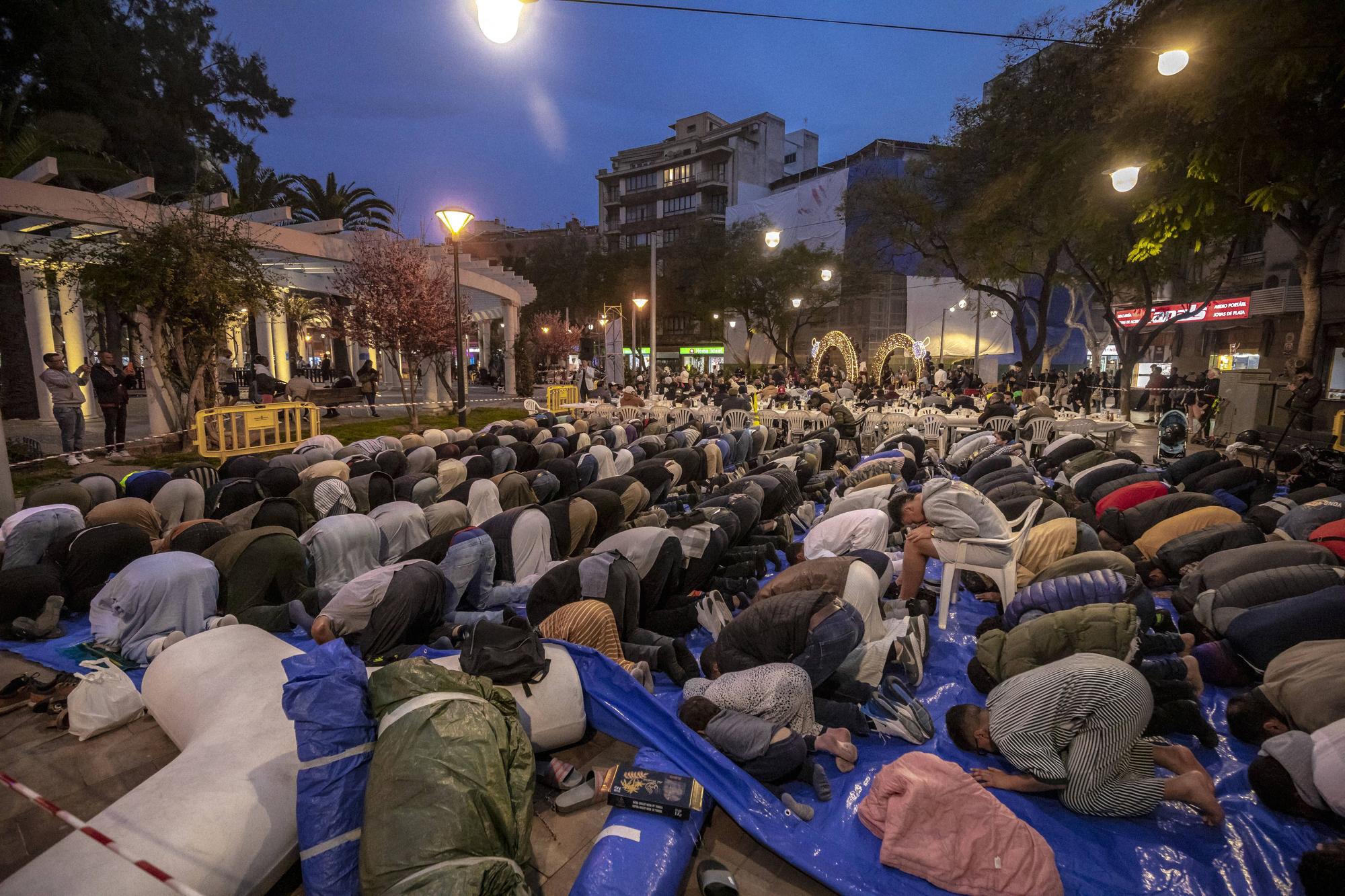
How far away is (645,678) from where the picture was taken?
3.74 m

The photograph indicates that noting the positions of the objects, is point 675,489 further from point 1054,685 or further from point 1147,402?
point 1147,402

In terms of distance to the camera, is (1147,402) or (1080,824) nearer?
(1080,824)

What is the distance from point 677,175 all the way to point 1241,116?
154 feet

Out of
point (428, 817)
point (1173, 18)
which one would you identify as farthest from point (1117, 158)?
point (428, 817)

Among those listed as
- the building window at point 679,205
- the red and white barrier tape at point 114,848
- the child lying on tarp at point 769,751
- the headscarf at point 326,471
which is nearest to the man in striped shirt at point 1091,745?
the child lying on tarp at point 769,751

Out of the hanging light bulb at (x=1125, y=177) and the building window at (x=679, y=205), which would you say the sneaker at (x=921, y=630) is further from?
the building window at (x=679, y=205)

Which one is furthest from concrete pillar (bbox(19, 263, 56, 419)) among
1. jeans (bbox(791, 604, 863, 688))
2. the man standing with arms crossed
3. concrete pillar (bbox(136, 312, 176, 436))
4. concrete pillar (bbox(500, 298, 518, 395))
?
jeans (bbox(791, 604, 863, 688))

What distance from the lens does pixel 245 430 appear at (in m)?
10.5

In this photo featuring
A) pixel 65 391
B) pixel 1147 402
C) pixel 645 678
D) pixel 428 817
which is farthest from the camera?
pixel 1147 402

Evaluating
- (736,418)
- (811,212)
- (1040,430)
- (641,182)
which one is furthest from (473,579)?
(641,182)

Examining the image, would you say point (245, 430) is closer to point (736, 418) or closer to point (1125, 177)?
point (736, 418)

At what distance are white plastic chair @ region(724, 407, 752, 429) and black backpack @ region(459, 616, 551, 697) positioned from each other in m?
10.2

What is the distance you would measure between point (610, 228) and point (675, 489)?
174 feet

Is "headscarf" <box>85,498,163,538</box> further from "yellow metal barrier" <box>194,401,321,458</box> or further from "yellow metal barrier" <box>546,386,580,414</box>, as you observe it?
"yellow metal barrier" <box>546,386,580,414</box>
